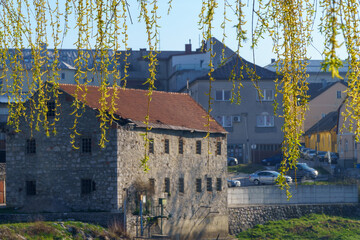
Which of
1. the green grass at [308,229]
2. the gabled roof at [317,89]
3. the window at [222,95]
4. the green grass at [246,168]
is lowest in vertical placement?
the green grass at [308,229]

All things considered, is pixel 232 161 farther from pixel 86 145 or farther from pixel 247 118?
pixel 86 145

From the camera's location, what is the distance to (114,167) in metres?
38.2

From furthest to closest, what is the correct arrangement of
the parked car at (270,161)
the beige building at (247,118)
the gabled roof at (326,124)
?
the gabled roof at (326,124)
the beige building at (247,118)
the parked car at (270,161)

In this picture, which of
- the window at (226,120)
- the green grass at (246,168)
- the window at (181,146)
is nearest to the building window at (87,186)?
the window at (181,146)

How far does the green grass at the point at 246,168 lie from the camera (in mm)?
68875

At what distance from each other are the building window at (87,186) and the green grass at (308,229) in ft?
43.9

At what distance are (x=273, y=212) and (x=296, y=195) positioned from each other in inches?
91.7

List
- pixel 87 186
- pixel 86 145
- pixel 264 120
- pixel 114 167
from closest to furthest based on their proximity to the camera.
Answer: pixel 114 167
pixel 87 186
pixel 86 145
pixel 264 120

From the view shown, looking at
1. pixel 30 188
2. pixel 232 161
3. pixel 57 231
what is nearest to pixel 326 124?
pixel 232 161

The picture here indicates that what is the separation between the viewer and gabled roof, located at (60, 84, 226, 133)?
132 ft

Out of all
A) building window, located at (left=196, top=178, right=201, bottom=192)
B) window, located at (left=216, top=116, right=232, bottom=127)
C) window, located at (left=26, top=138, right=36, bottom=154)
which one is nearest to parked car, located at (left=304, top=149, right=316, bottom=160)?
window, located at (left=216, top=116, right=232, bottom=127)

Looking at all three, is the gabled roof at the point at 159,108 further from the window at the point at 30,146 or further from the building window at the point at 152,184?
the window at the point at 30,146

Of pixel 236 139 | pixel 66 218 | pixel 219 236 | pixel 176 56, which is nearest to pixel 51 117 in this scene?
pixel 66 218

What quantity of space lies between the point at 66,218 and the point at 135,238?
3.59 m
